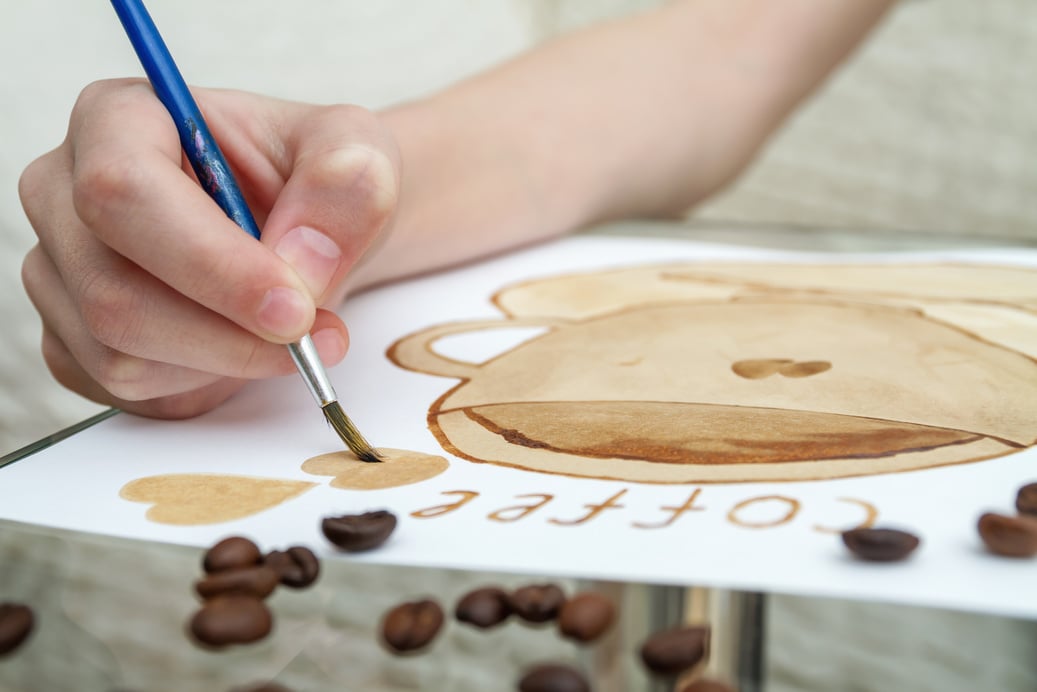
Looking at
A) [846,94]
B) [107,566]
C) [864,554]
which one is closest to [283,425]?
[107,566]

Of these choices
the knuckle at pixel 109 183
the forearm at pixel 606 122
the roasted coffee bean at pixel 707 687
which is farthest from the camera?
the forearm at pixel 606 122

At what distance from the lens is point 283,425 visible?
1.30 ft

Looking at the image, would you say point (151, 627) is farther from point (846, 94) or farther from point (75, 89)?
point (846, 94)

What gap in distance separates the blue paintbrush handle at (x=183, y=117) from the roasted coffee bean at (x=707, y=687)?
0.23m

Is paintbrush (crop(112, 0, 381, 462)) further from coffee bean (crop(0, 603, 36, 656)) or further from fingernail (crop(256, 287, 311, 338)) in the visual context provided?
coffee bean (crop(0, 603, 36, 656))

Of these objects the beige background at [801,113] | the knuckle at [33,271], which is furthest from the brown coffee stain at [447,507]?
the knuckle at [33,271]

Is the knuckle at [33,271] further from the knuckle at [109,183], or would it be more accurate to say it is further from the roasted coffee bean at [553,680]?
the roasted coffee bean at [553,680]

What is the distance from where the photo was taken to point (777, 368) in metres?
0.42

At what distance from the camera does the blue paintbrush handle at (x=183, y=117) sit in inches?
14.6

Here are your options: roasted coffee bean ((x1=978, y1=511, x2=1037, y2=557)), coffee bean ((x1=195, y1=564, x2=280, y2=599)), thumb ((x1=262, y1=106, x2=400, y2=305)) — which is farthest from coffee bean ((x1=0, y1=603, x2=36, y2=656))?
roasted coffee bean ((x1=978, y1=511, x2=1037, y2=557))

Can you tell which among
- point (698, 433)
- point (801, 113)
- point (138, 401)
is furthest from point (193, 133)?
point (801, 113)

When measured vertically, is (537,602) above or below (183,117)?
below

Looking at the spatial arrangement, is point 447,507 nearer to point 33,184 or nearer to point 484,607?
point 484,607

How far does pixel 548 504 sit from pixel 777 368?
15 cm
